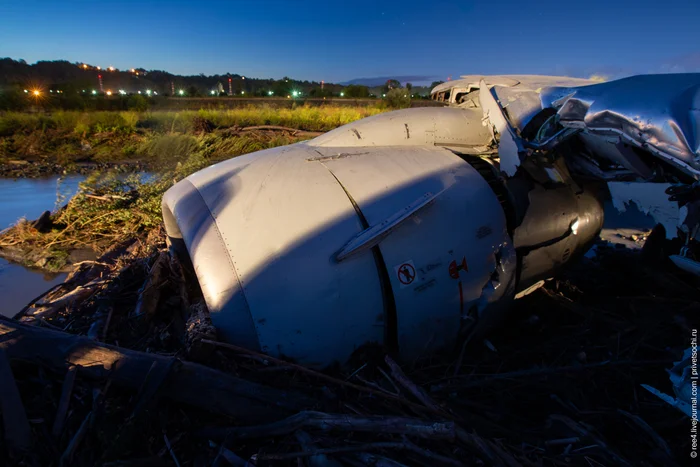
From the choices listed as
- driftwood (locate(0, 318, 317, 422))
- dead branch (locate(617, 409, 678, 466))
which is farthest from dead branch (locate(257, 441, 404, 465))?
dead branch (locate(617, 409, 678, 466))

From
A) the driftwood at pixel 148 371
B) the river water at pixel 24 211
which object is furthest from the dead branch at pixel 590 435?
the river water at pixel 24 211

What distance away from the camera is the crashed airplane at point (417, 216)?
2.66 metres

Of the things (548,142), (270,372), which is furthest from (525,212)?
(270,372)

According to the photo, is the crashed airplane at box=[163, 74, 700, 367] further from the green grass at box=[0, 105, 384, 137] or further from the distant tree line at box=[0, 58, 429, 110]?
the green grass at box=[0, 105, 384, 137]

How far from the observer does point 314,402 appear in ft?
7.88

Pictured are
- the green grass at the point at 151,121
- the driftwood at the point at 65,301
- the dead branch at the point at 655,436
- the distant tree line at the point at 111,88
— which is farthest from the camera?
the distant tree line at the point at 111,88

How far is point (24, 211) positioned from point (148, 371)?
31.0ft

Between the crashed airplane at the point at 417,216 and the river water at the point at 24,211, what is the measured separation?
3.54 m

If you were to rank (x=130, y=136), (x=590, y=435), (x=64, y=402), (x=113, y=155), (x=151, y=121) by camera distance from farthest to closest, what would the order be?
1. (x=151, y=121)
2. (x=130, y=136)
3. (x=113, y=155)
4. (x=590, y=435)
5. (x=64, y=402)

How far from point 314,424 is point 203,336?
98 cm

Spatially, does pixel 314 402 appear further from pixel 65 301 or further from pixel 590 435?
pixel 65 301

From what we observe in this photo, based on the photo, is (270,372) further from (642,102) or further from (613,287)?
(613,287)

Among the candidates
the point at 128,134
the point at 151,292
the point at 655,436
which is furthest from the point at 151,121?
the point at 655,436

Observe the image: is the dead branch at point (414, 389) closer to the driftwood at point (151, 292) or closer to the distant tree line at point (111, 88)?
the driftwood at point (151, 292)
